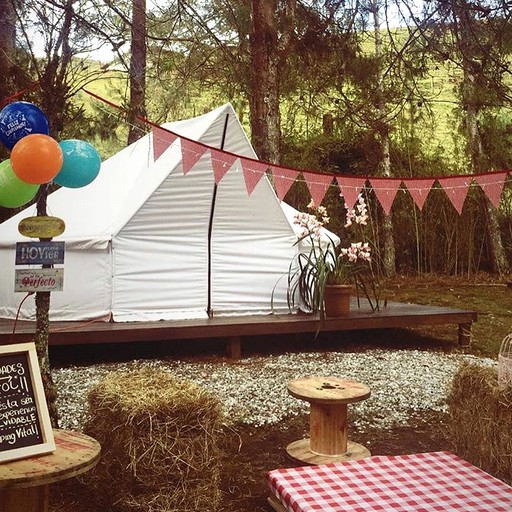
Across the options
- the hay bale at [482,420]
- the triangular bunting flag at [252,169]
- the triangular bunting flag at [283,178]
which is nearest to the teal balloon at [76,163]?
the triangular bunting flag at [252,169]

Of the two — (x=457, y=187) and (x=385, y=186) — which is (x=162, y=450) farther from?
(x=457, y=187)

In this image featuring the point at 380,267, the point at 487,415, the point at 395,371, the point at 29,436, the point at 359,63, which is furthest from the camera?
the point at 380,267

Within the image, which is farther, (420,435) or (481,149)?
(481,149)

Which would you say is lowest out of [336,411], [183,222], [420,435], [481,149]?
[420,435]

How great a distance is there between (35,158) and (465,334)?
5.30 m

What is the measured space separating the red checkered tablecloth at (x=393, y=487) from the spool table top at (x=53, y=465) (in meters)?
0.83

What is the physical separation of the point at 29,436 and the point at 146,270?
395 centimetres

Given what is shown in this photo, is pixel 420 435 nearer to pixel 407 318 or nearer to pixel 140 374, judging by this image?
pixel 140 374

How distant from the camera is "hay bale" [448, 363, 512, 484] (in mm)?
2691

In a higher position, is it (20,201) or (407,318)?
(20,201)

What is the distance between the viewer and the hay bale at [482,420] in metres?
2.69

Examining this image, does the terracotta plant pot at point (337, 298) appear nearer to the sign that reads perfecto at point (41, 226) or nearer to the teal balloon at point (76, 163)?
the teal balloon at point (76, 163)

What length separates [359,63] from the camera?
789cm

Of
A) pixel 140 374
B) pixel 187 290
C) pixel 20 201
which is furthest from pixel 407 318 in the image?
pixel 20 201
